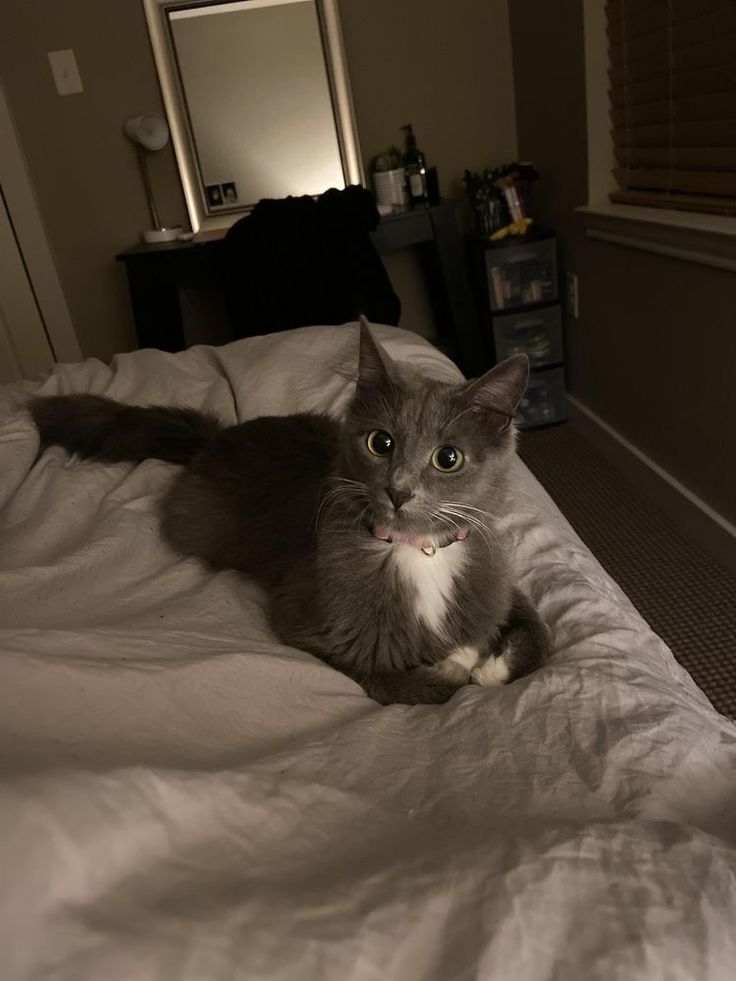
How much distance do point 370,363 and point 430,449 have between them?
0.59 feet

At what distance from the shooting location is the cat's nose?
3.00 feet

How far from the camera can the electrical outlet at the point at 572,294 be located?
9.12 feet

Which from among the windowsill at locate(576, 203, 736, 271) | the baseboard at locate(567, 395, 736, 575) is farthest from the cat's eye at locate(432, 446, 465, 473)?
the baseboard at locate(567, 395, 736, 575)

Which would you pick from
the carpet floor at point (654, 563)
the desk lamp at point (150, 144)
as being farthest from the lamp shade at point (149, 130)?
the carpet floor at point (654, 563)

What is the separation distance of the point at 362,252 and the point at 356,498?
1867 millimetres

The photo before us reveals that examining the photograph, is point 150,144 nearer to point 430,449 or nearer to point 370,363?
point 370,363

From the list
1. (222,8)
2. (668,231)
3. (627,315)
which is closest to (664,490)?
(627,315)

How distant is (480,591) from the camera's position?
993mm

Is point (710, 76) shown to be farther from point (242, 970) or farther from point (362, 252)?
point (242, 970)

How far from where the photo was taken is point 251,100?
298 cm

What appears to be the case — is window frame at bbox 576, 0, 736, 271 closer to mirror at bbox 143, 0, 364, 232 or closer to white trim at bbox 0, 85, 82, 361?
mirror at bbox 143, 0, 364, 232

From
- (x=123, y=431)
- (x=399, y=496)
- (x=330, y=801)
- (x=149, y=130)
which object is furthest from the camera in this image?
(x=149, y=130)

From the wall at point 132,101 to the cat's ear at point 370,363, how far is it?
2528mm

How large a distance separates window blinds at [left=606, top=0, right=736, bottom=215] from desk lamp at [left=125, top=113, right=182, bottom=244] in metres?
1.83
